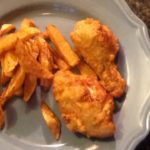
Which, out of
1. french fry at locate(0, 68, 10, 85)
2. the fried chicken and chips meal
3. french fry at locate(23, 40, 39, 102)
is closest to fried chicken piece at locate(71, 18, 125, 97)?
the fried chicken and chips meal

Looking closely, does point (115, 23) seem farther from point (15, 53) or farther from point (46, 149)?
point (46, 149)

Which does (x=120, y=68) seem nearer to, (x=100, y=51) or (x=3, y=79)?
(x=100, y=51)

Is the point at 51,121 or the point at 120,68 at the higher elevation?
the point at 120,68

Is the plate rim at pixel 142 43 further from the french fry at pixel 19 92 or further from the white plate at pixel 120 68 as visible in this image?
the french fry at pixel 19 92

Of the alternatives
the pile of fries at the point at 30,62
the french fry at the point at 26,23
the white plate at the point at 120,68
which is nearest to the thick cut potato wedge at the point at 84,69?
the pile of fries at the point at 30,62

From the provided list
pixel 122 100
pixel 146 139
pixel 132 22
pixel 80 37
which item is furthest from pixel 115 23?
pixel 146 139

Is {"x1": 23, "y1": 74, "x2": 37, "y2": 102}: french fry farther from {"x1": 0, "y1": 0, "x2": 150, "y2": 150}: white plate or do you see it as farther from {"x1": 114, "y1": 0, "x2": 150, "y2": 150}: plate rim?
{"x1": 114, "y1": 0, "x2": 150, "y2": 150}: plate rim

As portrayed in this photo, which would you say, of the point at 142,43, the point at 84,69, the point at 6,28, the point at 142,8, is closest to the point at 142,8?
the point at 142,8
